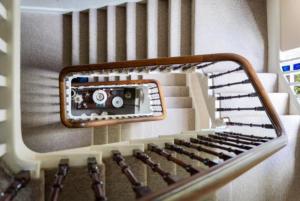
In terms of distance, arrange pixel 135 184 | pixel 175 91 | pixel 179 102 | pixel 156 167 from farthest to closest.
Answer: pixel 175 91
pixel 179 102
pixel 156 167
pixel 135 184

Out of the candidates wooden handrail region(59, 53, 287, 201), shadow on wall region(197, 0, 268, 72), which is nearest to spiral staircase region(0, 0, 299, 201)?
wooden handrail region(59, 53, 287, 201)

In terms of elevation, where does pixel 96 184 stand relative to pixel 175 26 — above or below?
below

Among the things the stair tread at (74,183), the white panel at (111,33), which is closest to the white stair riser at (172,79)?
the white panel at (111,33)

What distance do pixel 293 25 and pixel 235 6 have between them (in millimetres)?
782

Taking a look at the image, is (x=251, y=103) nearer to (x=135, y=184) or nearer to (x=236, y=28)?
(x=236, y=28)

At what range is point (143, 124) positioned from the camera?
4.36 m

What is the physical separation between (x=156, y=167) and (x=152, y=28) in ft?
7.91

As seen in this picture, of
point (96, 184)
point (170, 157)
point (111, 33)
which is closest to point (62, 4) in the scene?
point (111, 33)

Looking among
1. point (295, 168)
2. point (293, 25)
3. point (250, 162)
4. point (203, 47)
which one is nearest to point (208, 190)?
point (250, 162)

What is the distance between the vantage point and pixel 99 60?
3650 millimetres

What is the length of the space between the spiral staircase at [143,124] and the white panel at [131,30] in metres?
0.01

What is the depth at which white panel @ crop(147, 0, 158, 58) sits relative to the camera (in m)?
3.42

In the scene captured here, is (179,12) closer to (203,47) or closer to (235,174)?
(203,47)

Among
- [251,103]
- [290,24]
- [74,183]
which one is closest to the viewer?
[74,183]
